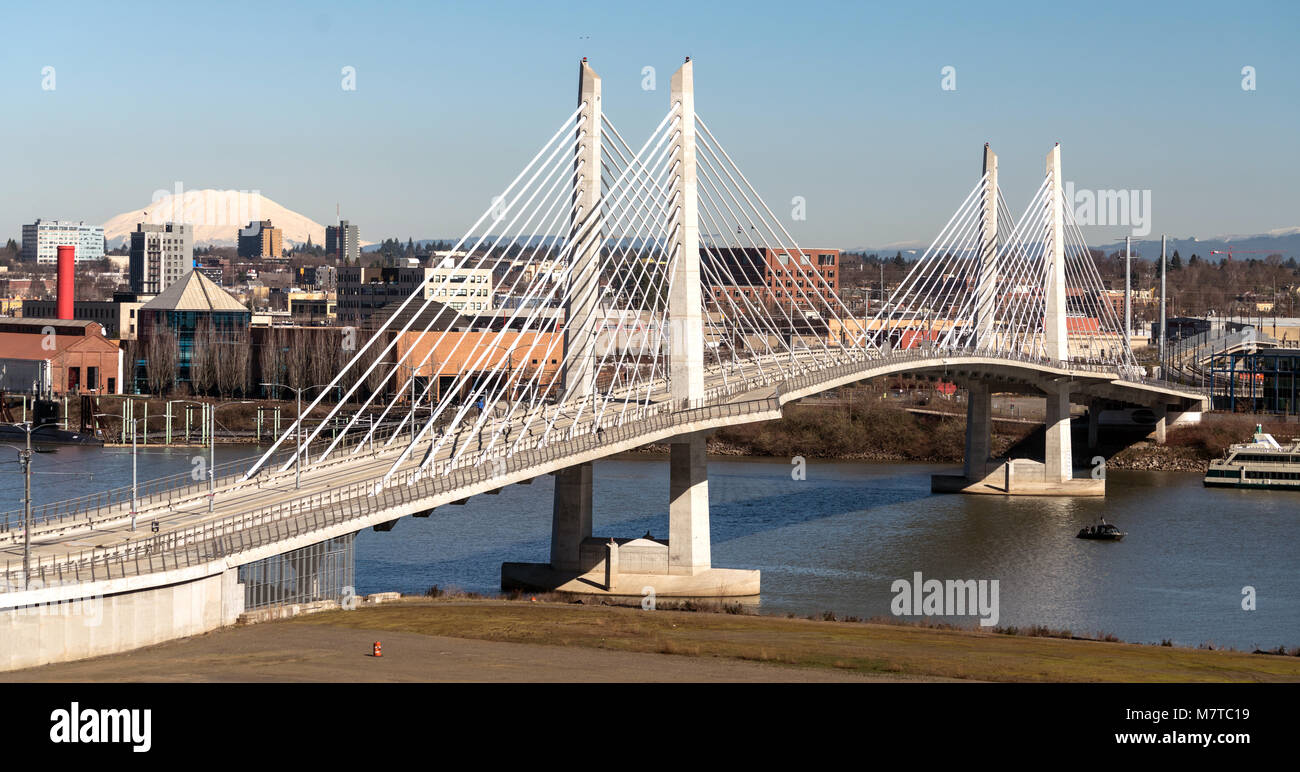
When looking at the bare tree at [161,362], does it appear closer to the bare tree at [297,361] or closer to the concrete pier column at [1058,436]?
the bare tree at [297,361]

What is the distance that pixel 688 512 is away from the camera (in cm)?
4916

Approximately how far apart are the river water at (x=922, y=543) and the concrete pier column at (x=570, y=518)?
230cm

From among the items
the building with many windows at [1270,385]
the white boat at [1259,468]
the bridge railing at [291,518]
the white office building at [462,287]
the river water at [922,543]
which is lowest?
the river water at [922,543]

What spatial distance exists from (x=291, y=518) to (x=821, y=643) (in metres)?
12.1

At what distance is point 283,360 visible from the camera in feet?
373

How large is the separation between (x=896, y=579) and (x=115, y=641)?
86.5 feet

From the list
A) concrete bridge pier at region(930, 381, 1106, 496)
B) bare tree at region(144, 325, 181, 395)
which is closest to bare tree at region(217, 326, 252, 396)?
bare tree at region(144, 325, 181, 395)

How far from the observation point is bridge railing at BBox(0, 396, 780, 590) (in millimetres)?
33438

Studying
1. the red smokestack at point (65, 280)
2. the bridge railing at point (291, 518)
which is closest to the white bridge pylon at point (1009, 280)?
the bridge railing at point (291, 518)

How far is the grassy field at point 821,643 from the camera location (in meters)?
33.9

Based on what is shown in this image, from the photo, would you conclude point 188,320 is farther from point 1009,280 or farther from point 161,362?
point 1009,280

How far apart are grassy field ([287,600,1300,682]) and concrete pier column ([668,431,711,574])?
235 inches
